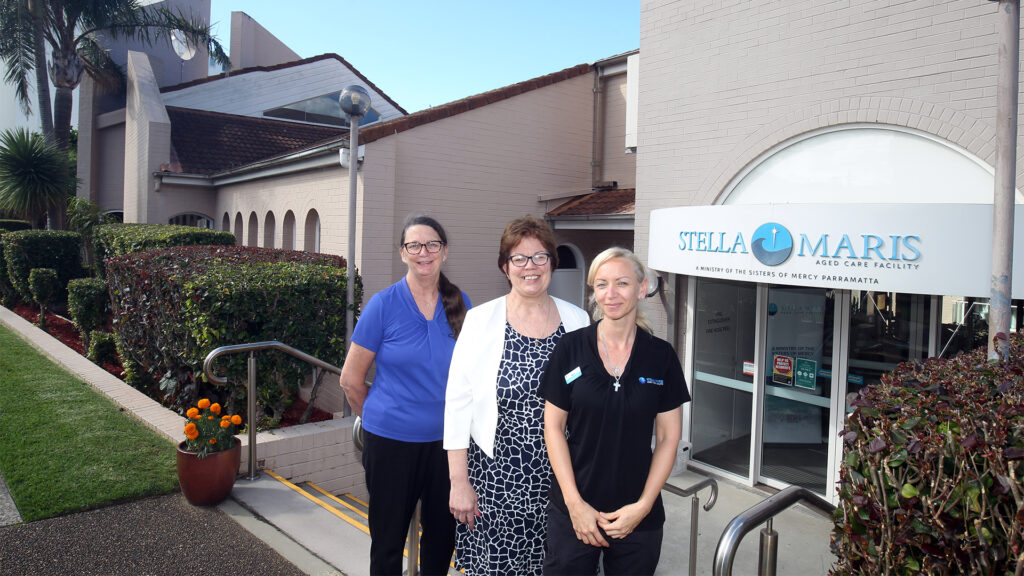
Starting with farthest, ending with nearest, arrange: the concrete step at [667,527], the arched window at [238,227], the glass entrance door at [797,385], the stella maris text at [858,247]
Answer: the arched window at [238,227] → the glass entrance door at [797,385] → the stella maris text at [858,247] → the concrete step at [667,527]

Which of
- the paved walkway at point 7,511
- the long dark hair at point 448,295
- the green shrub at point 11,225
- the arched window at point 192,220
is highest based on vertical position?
the green shrub at point 11,225

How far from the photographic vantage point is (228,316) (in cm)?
609

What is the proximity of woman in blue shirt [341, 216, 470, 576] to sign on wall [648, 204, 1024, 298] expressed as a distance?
3.81m

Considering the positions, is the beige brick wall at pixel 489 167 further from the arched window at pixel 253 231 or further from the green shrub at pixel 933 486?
the green shrub at pixel 933 486

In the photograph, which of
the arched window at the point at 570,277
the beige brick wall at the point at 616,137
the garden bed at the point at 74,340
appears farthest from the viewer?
the beige brick wall at the point at 616,137

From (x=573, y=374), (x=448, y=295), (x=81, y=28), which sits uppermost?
(x=81, y=28)

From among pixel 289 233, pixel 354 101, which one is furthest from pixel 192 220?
pixel 354 101

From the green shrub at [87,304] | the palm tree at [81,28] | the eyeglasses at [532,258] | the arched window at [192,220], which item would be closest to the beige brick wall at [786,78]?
the eyeglasses at [532,258]

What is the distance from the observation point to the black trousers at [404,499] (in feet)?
10.3

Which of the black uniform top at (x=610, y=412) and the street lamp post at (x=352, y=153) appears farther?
the street lamp post at (x=352, y=153)

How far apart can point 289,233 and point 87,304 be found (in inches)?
140

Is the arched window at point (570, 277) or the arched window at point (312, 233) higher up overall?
A: the arched window at point (312, 233)

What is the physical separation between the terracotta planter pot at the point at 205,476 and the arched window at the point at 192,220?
45.4ft

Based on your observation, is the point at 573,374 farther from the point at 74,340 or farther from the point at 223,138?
the point at 223,138
